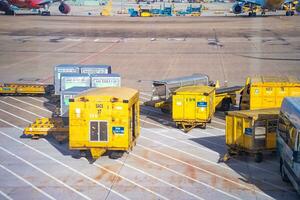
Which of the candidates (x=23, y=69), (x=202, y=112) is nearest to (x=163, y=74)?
(x=23, y=69)

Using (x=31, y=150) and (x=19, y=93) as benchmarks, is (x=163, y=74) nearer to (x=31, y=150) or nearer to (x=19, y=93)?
(x=19, y=93)

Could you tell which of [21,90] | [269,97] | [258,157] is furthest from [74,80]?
[258,157]

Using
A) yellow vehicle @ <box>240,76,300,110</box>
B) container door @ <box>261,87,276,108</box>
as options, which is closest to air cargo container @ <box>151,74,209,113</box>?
yellow vehicle @ <box>240,76,300,110</box>

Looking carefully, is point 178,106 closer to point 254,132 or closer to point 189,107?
point 189,107

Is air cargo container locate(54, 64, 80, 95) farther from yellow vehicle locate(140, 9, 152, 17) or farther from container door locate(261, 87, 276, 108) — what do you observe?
yellow vehicle locate(140, 9, 152, 17)

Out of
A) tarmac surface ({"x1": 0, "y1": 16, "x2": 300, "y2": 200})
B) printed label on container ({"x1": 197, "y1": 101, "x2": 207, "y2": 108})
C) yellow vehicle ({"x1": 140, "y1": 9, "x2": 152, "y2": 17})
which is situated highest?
yellow vehicle ({"x1": 140, "y1": 9, "x2": 152, "y2": 17})

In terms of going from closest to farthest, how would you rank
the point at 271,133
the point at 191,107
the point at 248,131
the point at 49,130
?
the point at 248,131 < the point at 271,133 < the point at 49,130 < the point at 191,107

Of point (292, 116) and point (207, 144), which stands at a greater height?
point (292, 116)
